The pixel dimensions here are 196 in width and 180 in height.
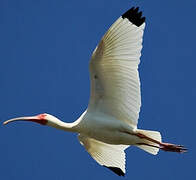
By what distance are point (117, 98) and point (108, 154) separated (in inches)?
83.3

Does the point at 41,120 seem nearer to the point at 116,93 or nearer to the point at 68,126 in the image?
the point at 68,126

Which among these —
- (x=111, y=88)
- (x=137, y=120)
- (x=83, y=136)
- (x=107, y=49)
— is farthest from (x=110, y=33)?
(x=83, y=136)

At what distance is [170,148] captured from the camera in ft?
43.7

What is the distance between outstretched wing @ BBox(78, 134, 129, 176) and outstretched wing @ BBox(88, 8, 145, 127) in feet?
5.83

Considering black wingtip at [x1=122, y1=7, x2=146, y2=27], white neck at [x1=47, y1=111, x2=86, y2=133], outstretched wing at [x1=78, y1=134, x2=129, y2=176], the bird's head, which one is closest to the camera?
black wingtip at [x1=122, y1=7, x2=146, y2=27]

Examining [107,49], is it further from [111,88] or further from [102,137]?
[102,137]

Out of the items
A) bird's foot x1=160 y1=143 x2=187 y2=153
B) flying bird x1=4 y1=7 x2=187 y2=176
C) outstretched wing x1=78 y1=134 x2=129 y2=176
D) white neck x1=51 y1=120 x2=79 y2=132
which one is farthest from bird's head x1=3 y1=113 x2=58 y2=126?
bird's foot x1=160 y1=143 x2=187 y2=153

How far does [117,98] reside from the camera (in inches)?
513

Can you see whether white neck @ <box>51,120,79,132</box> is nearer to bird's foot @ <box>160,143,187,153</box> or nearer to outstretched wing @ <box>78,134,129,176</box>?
outstretched wing @ <box>78,134,129,176</box>

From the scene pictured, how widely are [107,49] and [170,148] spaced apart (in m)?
2.89

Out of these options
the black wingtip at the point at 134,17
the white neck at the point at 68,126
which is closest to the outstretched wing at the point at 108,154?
the white neck at the point at 68,126

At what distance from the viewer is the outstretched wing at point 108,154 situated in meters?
14.4

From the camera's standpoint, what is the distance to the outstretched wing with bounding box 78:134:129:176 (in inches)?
567

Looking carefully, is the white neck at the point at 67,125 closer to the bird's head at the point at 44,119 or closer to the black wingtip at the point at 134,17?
the bird's head at the point at 44,119
